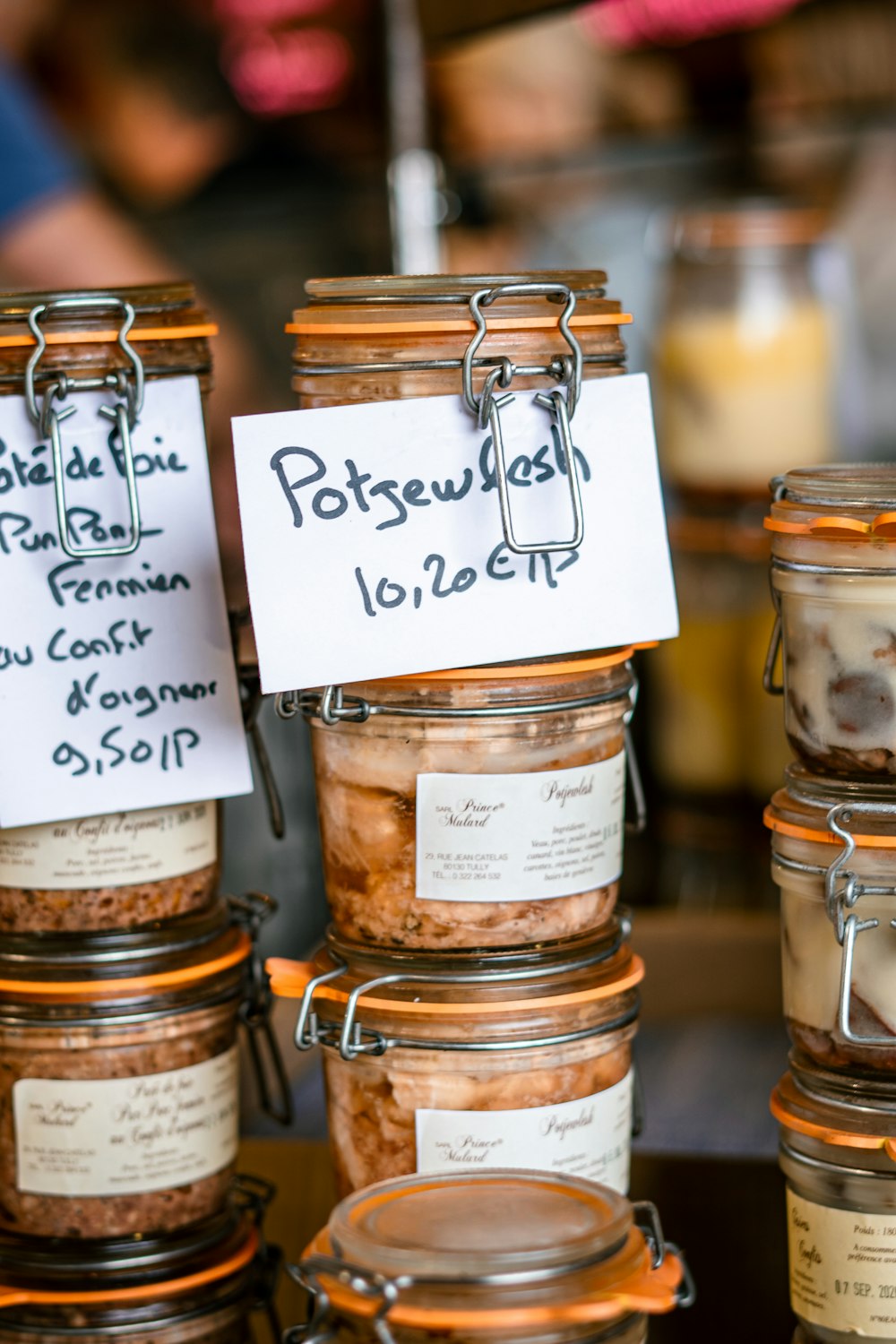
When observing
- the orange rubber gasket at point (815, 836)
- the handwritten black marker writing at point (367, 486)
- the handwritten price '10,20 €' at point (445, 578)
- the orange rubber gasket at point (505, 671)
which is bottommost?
the orange rubber gasket at point (815, 836)

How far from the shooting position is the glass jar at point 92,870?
883 millimetres

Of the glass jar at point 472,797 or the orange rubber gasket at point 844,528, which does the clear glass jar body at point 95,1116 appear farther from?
the orange rubber gasket at point 844,528

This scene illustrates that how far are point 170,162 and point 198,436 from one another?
7.87 feet

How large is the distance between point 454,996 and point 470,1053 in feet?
0.10

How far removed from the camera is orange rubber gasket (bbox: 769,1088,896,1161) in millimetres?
793

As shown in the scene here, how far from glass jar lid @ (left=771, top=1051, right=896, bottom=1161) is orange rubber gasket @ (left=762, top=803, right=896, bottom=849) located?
119 millimetres

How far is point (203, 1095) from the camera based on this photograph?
930 mm

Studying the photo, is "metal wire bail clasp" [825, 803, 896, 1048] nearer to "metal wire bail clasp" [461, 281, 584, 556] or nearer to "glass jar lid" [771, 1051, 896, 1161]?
"glass jar lid" [771, 1051, 896, 1161]

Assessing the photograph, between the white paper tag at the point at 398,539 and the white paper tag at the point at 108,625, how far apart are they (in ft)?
0.29

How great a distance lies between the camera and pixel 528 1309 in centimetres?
63

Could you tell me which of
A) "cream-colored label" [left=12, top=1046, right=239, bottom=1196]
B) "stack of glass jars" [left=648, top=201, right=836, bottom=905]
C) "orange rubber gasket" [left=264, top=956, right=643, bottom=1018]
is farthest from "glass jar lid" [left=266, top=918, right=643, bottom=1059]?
"stack of glass jars" [left=648, top=201, right=836, bottom=905]

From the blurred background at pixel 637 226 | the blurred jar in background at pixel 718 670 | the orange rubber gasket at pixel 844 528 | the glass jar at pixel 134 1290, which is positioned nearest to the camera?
the orange rubber gasket at pixel 844 528

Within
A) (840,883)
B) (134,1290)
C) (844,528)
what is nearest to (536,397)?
(844,528)

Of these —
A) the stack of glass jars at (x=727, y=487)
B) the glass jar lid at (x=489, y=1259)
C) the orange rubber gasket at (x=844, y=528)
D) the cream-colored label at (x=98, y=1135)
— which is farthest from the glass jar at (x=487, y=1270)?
the stack of glass jars at (x=727, y=487)
